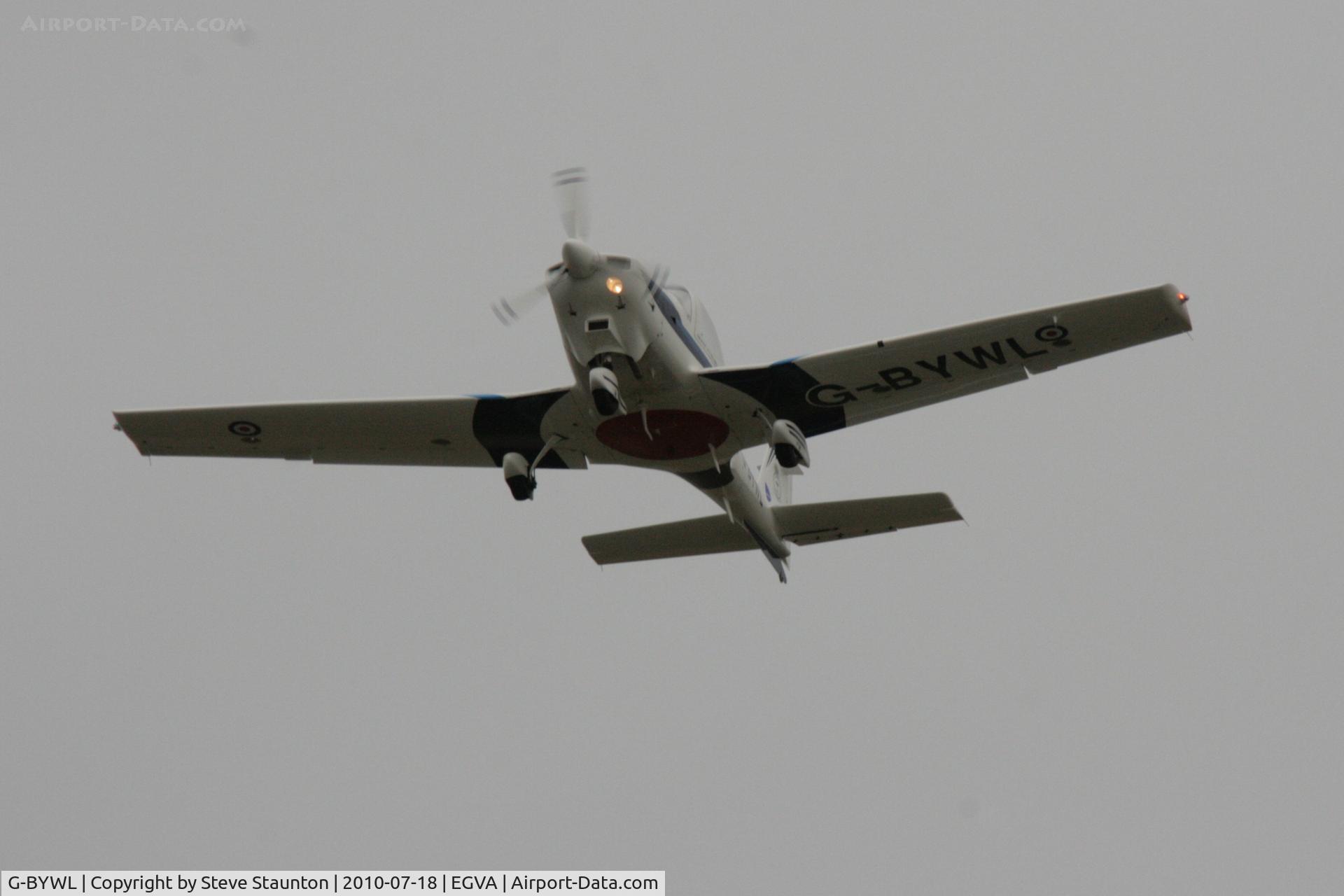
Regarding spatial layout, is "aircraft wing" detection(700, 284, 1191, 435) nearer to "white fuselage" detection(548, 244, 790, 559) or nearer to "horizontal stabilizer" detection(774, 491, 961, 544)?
"white fuselage" detection(548, 244, 790, 559)

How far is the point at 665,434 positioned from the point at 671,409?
31.5 inches

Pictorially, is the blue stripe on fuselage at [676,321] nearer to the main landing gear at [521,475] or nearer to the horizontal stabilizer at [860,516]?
the main landing gear at [521,475]

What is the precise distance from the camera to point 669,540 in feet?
89.0

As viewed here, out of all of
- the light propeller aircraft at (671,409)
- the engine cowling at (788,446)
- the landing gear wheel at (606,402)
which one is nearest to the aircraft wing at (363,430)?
the light propeller aircraft at (671,409)

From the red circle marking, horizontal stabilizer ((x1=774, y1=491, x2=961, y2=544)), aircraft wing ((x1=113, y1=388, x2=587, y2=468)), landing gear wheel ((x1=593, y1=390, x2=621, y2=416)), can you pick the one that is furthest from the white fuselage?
aircraft wing ((x1=113, y1=388, x2=587, y2=468))

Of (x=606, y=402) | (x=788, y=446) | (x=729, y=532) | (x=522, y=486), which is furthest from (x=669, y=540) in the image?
(x=606, y=402)

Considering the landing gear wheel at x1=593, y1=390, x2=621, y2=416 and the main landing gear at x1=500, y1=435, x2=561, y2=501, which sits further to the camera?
the main landing gear at x1=500, y1=435, x2=561, y2=501

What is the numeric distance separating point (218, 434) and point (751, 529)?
821 centimetres

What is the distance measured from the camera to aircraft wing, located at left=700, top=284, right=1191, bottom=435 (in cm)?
2239

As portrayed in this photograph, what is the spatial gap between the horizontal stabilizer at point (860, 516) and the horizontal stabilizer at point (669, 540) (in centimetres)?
76

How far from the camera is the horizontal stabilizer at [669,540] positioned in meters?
26.8

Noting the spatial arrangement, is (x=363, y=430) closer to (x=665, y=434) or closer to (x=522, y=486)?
(x=522, y=486)

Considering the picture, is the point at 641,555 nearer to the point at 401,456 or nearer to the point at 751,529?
the point at 751,529

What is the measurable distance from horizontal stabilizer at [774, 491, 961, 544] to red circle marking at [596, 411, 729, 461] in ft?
8.32
